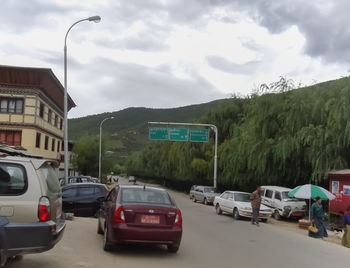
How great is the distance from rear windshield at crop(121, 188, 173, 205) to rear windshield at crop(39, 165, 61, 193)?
2398mm

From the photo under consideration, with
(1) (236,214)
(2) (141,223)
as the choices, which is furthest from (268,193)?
(2) (141,223)

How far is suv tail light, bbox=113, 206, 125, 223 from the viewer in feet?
29.1

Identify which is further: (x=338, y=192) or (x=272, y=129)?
(x=272, y=129)

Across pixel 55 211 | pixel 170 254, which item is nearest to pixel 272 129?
pixel 170 254

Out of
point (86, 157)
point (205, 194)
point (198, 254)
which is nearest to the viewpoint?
point (198, 254)

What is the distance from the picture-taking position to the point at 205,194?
35.1 metres

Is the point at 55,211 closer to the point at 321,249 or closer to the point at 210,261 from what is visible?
the point at 210,261

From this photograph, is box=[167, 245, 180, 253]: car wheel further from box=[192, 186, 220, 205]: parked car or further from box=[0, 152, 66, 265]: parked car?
box=[192, 186, 220, 205]: parked car

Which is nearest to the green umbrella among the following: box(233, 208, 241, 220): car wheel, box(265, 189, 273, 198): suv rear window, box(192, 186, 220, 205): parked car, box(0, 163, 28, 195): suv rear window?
box(233, 208, 241, 220): car wheel

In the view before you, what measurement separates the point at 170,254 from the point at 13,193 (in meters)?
4.50

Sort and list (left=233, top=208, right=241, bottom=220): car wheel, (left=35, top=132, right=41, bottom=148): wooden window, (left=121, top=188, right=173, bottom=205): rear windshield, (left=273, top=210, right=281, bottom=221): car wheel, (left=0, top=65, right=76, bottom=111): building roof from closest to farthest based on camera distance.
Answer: (left=121, top=188, right=173, bottom=205): rear windshield < (left=233, top=208, right=241, bottom=220): car wheel < (left=273, top=210, right=281, bottom=221): car wheel < (left=0, top=65, right=76, bottom=111): building roof < (left=35, top=132, right=41, bottom=148): wooden window

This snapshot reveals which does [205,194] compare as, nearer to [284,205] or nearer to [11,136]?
[284,205]

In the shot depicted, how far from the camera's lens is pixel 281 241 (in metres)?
13.4

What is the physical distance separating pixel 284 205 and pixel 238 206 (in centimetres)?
340
